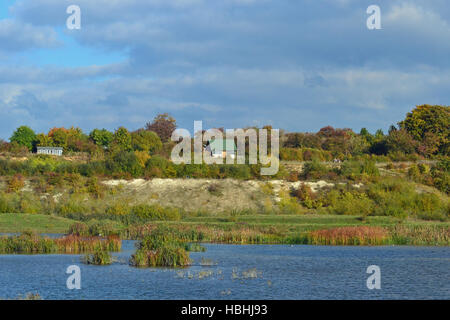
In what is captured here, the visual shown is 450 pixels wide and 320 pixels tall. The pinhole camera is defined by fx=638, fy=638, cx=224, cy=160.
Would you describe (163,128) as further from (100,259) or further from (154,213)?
(100,259)

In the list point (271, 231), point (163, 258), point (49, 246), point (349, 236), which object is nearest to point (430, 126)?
point (271, 231)

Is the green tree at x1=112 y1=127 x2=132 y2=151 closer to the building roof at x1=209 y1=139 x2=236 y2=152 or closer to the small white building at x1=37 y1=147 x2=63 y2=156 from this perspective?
the small white building at x1=37 y1=147 x2=63 y2=156

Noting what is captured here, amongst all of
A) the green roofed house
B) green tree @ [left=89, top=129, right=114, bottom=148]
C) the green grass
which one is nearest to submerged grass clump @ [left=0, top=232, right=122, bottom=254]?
the green grass

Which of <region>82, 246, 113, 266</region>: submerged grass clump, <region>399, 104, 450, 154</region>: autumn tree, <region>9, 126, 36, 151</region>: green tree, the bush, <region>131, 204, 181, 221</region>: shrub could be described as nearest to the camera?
<region>82, 246, 113, 266</region>: submerged grass clump

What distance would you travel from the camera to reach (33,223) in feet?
174

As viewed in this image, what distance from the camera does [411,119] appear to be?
9744 centimetres

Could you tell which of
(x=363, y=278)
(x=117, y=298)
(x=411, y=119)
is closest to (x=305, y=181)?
(x=411, y=119)

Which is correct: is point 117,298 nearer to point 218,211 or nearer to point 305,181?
point 218,211

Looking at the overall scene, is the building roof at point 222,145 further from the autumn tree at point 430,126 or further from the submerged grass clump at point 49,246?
the submerged grass clump at point 49,246

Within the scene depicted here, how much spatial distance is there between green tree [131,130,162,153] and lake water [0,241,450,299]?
54.9m

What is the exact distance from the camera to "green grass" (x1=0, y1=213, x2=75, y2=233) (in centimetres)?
4954

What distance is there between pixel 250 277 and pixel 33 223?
30.0 m

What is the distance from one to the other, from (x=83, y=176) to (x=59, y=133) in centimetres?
3075

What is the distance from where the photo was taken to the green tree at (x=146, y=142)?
91.8 m
